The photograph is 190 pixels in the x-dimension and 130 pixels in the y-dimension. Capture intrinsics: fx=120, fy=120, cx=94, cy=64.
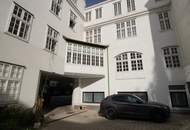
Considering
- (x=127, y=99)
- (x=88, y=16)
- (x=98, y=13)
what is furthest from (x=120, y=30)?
(x=127, y=99)

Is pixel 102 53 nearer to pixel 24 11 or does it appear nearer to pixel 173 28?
pixel 173 28

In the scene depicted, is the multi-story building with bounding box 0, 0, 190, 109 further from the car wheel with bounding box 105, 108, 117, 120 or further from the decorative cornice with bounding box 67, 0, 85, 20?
the car wheel with bounding box 105, 108, 117, 120

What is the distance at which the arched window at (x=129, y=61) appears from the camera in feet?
43.4

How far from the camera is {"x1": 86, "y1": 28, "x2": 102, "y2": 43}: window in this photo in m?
16.5

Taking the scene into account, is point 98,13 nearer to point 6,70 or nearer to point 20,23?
point 20,23

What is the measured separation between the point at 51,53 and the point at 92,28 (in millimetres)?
8543

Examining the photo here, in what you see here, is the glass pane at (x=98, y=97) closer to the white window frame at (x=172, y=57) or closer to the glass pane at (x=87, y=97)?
the glass pane at (x=87, y=97)

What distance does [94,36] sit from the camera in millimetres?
16797

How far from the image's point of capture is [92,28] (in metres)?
17.2

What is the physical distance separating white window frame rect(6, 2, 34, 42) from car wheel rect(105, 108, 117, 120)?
26.1ft

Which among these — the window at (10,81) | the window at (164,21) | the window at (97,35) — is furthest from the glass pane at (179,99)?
the window at (10,81)

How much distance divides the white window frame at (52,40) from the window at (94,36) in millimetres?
6021

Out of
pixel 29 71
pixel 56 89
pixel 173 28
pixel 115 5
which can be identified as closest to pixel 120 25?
pixel 115 5

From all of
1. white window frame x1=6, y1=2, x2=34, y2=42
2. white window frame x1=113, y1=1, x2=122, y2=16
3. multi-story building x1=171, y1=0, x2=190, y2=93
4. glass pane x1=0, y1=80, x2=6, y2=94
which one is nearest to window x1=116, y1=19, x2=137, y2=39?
white window frame x1=113, y1=1, x2=122, y2=16
